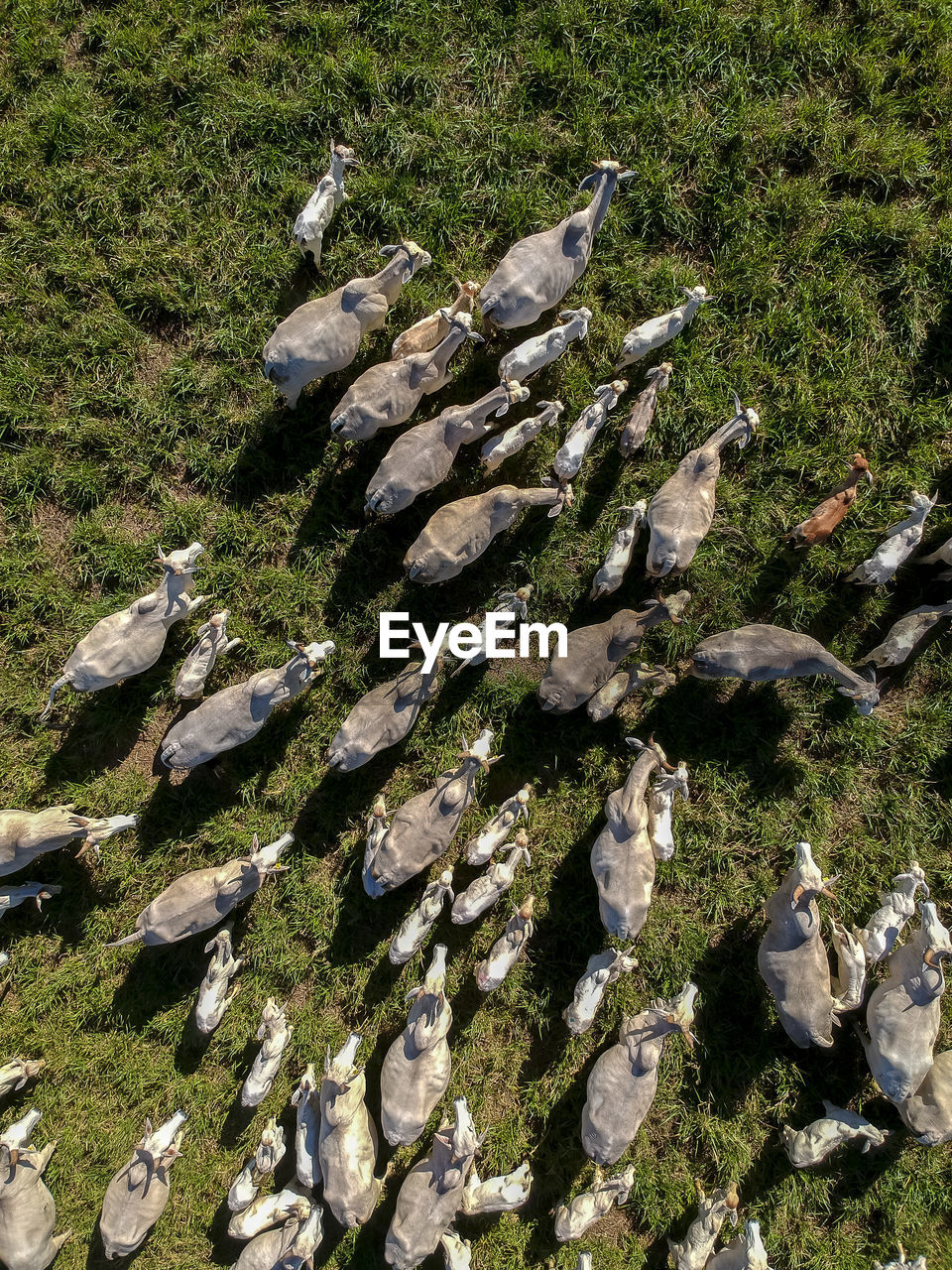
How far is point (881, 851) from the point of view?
22.0 ft

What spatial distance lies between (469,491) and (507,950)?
3952 millimetres

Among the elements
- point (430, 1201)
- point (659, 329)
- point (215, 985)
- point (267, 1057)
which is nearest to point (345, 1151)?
point (430, 1201)

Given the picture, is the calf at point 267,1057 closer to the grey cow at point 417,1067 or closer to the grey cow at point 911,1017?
the grey cow at point 417,1067

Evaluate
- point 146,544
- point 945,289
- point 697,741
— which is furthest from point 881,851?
point 146,544

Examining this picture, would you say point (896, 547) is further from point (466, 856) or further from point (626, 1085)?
point (626, 1085)

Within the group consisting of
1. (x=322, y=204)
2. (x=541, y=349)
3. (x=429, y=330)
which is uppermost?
(x=322, y=204)

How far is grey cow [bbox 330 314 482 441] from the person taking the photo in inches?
235

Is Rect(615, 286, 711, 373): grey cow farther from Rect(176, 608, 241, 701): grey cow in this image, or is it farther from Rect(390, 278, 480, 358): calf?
Rect(176, 608, 241, 701): grey cow

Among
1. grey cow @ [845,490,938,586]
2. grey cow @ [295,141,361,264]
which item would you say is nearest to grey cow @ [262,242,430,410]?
grey cow @ [295,141,361,264]

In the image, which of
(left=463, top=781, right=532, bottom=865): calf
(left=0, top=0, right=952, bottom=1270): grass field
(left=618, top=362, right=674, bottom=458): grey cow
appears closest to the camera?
(left=463, top=781, right=532, bottom=865): calf

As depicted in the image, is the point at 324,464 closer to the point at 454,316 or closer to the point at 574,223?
the point at 454,316

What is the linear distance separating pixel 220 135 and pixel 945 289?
6761 millimetres

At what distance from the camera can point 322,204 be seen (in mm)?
6273

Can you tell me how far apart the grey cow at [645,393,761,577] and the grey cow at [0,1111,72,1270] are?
7147mm
